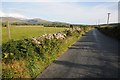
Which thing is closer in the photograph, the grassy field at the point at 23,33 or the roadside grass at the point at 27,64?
the roadside grass at the point at 27,64

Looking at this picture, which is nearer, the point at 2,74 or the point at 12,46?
the point at 2,74

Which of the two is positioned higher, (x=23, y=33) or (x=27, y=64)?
(x=23, y=33)

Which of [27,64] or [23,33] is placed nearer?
[27,64]

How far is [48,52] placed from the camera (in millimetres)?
11016

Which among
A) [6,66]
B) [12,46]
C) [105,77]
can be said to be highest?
[12,46]

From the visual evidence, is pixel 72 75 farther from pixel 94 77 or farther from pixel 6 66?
pixel 6 66

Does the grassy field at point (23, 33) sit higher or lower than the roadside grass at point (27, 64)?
higher

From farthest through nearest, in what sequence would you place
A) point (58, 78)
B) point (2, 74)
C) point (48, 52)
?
point (48, 52), point (58, 78), point (2, 74)

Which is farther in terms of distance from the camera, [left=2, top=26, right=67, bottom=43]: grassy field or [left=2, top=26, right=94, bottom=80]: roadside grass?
[left=2, top=26, right=67, bottom=43]: grassy field

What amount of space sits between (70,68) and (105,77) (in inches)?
82.9

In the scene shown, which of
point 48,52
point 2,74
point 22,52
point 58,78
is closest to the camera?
point 2,74

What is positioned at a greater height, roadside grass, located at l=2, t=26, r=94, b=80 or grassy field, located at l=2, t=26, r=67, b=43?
grassy field, located at l=2, t=26, r=67, b=43

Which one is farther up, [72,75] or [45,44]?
[45,44]

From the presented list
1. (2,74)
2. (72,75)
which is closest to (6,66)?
(2,74)
